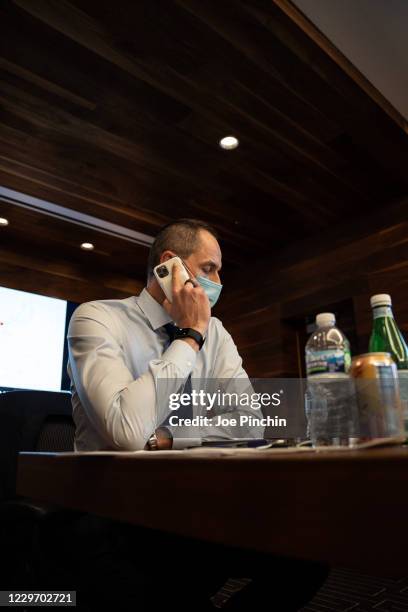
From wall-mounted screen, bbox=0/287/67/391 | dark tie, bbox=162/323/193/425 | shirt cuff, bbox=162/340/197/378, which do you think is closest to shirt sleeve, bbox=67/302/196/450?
shirt cuff, bbox=162/340/197/378

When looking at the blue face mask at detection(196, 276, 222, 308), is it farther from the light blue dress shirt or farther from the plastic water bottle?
the plastic water bottle

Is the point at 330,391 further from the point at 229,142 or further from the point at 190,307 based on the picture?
the point at 229,142

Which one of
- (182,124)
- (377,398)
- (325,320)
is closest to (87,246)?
(182,124)

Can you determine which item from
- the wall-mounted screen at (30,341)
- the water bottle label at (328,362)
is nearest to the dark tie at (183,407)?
the water bottle label at (328,362)

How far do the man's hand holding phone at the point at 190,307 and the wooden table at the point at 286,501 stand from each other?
579 millimetres

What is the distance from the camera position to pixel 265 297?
4230 millimetres

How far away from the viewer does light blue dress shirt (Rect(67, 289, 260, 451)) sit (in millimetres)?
783

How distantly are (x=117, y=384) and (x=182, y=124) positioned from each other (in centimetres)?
213

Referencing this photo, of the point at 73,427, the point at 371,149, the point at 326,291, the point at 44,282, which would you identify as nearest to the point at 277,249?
the point at 326,291

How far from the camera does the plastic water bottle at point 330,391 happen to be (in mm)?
639

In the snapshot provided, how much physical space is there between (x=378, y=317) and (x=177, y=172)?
2457 millimetres

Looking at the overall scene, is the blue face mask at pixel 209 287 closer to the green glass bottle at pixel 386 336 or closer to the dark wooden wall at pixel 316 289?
the green glass bottle at pixel 386 336

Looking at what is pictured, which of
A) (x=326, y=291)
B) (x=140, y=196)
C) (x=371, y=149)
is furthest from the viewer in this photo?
(x=326, y=291)

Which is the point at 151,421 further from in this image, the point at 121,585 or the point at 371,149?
the point at 371,149
